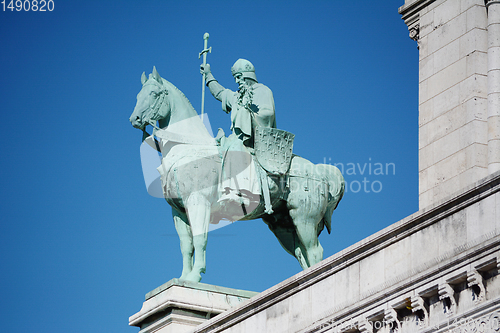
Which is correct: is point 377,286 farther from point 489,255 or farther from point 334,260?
point 489,255

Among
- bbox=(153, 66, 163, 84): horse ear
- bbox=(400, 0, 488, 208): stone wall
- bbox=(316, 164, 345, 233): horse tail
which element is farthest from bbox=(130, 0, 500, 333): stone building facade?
bbox=(153, 66, 163, 84): horse ear

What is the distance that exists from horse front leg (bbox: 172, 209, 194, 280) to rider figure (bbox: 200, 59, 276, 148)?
72.6 inches

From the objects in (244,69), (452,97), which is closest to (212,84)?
(244,69)

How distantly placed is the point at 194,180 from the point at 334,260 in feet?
19.7

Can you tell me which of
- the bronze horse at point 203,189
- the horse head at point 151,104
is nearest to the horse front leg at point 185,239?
the bronze horse at point 203,189

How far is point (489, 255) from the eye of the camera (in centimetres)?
956

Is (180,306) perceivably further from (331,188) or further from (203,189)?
(331,188)

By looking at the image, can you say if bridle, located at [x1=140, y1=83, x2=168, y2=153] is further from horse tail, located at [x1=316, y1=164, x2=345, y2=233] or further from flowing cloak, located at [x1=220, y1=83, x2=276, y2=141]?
horse tail, located at [x1=316, y1=164, x2=345, y2=233]

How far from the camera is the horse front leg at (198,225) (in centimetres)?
1683

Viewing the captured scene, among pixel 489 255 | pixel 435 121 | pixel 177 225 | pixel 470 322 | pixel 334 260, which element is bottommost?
pixel 470 322

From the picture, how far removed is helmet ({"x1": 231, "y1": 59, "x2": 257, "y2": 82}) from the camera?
1916 cm

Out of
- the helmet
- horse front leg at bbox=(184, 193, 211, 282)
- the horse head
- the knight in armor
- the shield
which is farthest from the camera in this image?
the helmet

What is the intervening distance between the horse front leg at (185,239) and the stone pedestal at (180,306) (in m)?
1.02

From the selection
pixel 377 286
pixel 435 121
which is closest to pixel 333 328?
pixel 377 286
